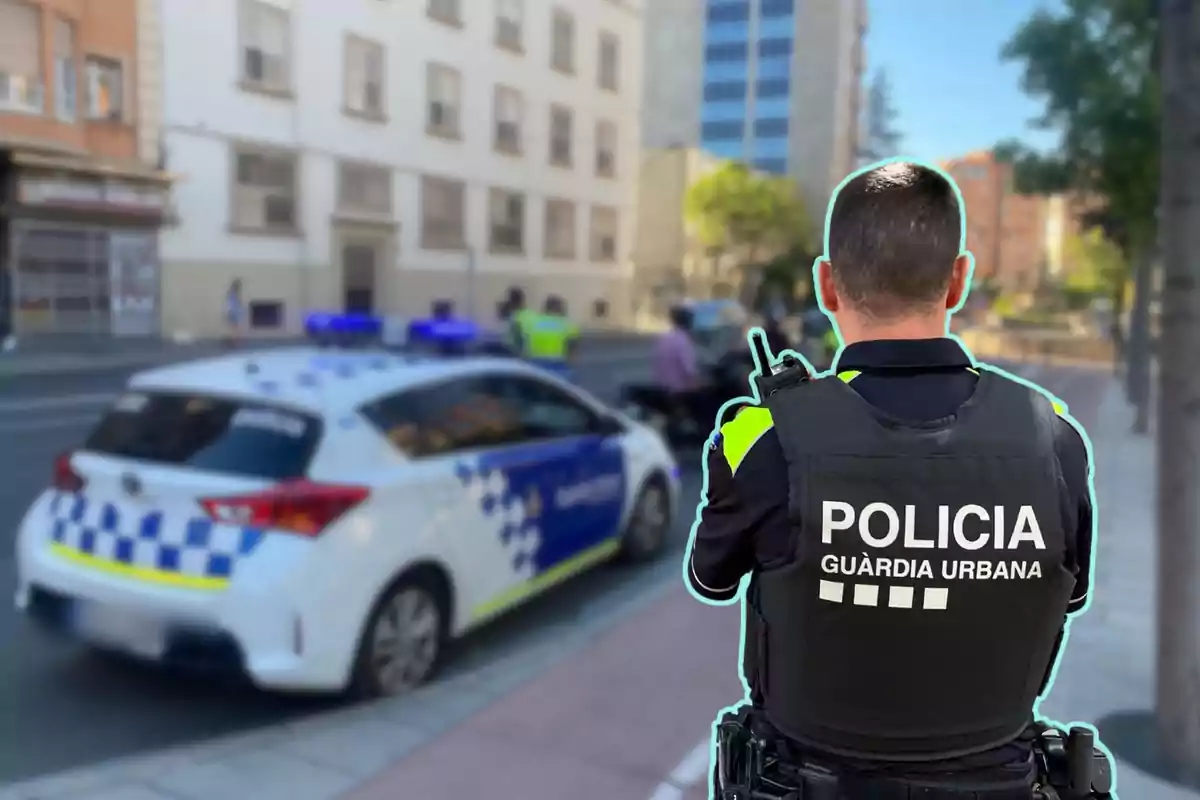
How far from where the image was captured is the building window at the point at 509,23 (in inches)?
1120

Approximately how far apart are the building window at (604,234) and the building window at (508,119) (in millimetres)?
6116

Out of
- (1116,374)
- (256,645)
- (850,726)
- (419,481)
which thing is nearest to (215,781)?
(256,645)

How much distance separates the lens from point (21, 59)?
18859mm

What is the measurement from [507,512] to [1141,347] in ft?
32.6

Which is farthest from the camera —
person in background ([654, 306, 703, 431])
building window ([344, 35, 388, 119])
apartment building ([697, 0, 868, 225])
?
apartment building ([697, 0, 868, 225])

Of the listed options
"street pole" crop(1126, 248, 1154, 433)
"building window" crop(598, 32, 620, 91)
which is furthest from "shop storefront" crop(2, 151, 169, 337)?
"street pole" crop(1126, 248, 1154, 433)

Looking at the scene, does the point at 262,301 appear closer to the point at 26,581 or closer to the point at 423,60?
the point at 423,60

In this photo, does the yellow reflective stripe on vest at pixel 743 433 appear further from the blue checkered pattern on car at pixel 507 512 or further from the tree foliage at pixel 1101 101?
the tree foliage at pixel 1101 101

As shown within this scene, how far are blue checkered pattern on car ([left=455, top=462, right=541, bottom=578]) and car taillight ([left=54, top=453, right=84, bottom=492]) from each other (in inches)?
61.0

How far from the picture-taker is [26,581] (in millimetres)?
4477

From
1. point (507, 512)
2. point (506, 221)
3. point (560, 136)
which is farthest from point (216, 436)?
point (560, 136)

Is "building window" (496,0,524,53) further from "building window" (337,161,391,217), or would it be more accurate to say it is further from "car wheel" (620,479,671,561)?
"car wheel" (620,479,671,561)

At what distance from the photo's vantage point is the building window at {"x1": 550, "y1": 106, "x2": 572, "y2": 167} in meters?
32.7

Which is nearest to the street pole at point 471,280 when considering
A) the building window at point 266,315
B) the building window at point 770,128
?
the building window at point 266,315
